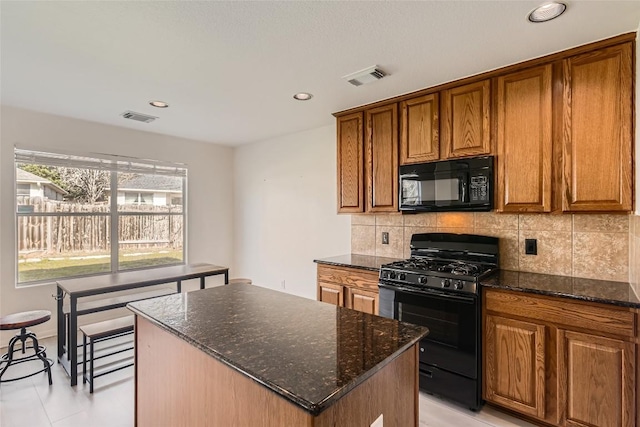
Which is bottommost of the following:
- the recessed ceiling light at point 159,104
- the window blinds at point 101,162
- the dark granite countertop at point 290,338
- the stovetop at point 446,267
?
the dark granite countertop at point 290,338

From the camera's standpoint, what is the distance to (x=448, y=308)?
231cm

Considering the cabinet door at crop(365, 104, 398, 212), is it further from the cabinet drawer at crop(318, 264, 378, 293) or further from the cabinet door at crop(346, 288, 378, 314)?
the cabinet door at crop(346, 288, 378, 314)

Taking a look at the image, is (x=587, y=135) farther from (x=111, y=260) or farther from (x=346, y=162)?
(x=111, y=260)

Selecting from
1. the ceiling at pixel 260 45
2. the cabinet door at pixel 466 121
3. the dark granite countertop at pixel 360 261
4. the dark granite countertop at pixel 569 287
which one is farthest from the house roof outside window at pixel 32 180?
the dark granite countertop at pixel 569 287

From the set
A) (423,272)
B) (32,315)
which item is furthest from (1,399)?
(423,272)

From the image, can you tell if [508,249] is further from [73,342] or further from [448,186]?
[73,342]

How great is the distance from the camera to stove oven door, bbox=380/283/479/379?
222 centimetres

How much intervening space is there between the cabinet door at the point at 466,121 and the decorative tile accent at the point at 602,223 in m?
0.80

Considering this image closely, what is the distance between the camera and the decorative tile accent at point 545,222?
7.89 ft

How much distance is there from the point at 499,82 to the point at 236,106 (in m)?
2.36

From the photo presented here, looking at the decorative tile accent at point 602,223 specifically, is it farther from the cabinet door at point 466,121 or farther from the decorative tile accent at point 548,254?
the cabinet door at point 466,121

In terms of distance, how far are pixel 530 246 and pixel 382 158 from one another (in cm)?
144

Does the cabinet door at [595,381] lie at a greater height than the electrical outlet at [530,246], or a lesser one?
lesser

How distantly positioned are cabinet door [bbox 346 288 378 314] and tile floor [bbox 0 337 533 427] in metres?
0.76
